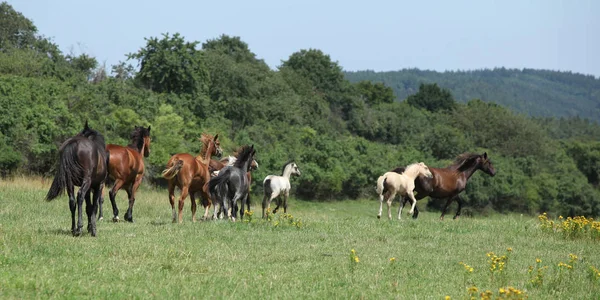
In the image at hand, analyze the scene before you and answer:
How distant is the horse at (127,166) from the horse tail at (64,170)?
3.92m

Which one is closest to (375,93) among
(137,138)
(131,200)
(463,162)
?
(463,162)

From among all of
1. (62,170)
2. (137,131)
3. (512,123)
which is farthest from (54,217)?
(512,123)

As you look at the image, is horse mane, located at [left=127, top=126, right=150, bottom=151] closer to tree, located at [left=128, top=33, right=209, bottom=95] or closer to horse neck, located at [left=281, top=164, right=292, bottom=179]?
horse neck, located at [left=281, top=164, right=292, bottom=179]

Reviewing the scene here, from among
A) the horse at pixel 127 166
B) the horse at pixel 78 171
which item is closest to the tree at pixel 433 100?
the horse at pixel 127 166

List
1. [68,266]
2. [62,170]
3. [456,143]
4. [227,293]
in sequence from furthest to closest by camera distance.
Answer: [456,143] → [62,170] → [68,266] → [227,293]

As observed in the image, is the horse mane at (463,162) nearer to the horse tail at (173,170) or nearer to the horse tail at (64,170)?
the horse tail at (173,170)

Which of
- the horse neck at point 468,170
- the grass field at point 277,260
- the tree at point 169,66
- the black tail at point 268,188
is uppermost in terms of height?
the tree at point 169,66

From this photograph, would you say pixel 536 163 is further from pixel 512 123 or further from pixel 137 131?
pixel 137 131

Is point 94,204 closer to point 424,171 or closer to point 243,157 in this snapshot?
point 243,157

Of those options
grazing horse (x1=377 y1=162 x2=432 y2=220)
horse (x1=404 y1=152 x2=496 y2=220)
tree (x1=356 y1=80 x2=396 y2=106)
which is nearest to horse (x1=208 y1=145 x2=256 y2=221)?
grazing horse (x1=377 y1=162 x2=432 y2=220)

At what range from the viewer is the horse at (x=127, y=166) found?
712 inches

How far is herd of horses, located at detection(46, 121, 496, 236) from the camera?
13.6 metres

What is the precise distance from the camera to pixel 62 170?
43.9 ft

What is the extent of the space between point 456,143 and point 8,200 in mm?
52227
